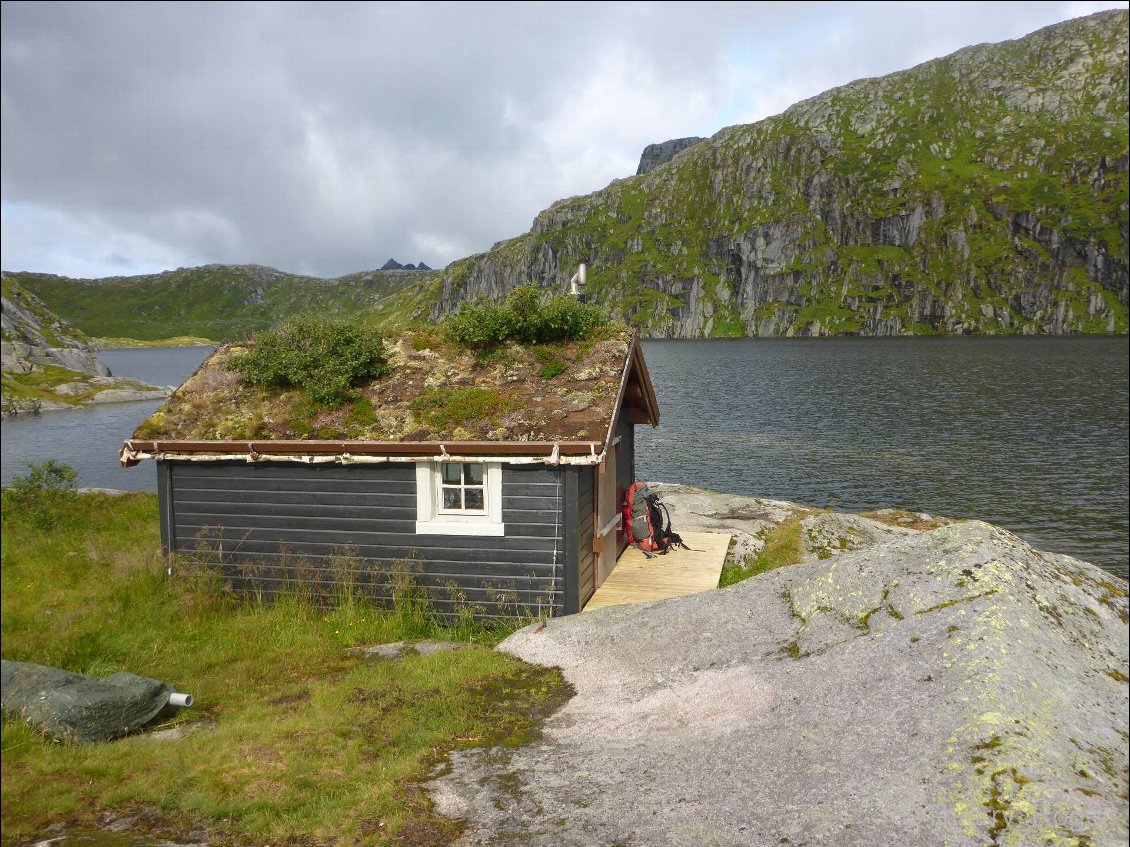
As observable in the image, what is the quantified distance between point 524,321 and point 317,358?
4.82m

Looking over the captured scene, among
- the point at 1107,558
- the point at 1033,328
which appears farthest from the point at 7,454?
the point at 1033,328

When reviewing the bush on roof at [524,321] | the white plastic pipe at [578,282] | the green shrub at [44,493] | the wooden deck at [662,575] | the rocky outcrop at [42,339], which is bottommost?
the wooden deck at [662,575]

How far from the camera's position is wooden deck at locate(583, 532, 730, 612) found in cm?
1559

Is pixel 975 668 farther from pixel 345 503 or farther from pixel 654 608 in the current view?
pixel 345 503

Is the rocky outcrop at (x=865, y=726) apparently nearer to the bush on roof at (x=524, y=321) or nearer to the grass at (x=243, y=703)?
the grass at (x=243, y=703)

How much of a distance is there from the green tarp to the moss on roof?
21.0 feet

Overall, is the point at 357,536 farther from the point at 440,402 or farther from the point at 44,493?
the point at 44,493

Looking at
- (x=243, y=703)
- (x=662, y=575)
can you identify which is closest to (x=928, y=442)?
(x=662, y=575)

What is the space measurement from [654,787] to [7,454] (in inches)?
269

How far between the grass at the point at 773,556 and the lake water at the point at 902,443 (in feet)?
47.9

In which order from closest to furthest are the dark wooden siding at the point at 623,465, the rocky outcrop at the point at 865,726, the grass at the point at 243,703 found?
the rocky outcrop at the point at 865,726 < the grass at the point at 243,703 < the dark wooden siding at the point at 623,465

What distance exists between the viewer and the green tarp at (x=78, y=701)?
7.44m

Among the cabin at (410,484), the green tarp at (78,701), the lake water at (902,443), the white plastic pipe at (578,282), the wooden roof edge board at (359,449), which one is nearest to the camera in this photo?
the green tarp at (78,701)

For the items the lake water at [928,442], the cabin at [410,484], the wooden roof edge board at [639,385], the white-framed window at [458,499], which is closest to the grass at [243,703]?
the cabin at [410,484]
